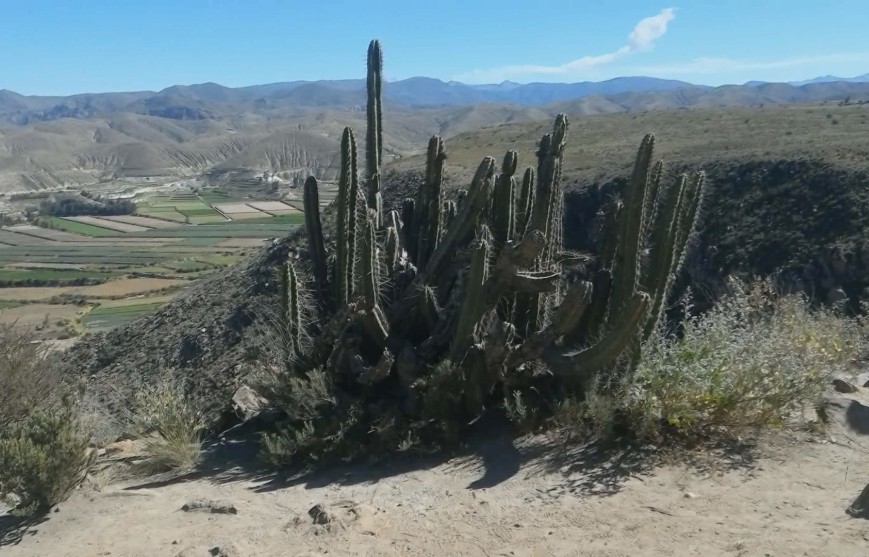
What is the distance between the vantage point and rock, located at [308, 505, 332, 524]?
555 cm

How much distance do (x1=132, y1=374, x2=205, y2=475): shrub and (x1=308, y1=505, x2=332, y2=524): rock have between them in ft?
7.53

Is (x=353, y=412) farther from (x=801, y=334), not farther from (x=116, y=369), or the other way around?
(x=116, y=369)

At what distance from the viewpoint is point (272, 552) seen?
5.23 metres

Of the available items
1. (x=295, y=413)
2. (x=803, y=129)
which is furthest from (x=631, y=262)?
(x=803, y=129)

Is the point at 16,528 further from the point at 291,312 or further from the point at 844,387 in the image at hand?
the point at 844,387

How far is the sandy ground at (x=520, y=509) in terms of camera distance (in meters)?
4.95

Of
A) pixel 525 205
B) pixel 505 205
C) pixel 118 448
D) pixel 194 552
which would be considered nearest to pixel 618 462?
pixel 194 552

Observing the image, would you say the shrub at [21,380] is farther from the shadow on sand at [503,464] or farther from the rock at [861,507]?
the rock at [861,507]

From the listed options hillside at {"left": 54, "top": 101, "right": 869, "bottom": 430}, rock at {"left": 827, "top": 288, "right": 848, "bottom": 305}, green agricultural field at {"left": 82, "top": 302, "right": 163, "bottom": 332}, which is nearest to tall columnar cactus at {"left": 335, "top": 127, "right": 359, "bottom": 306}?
hillside at {"left": 54, "top": 101, "right": 869, "bottom": 430}

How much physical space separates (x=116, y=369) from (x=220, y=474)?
47.5 ft

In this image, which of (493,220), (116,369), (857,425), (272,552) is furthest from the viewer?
(116,369)

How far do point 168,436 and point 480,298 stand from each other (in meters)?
3.48

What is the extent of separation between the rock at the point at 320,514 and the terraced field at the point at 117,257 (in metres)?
21.9

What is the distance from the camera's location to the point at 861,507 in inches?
194
